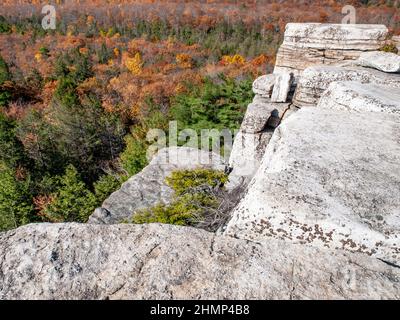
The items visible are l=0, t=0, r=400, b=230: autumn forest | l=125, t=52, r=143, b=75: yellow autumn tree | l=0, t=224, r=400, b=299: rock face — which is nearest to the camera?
l=0, t=224, r=400, b=299: rock face

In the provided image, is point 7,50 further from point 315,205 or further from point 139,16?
point 315,205

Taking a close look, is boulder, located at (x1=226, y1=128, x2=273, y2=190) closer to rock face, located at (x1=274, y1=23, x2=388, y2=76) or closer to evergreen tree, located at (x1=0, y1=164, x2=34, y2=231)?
rock face, located at (x1=274, y1=23, x2=388, y2=76)

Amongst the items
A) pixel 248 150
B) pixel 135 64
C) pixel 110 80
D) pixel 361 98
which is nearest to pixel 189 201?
pixel 248 150

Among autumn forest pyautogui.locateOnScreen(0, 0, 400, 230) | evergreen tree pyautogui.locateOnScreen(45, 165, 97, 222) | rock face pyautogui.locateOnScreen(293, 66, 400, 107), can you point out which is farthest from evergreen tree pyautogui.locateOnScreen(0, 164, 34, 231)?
rock face pyautogui.locateOnScreen(293, 66, 400, 107)

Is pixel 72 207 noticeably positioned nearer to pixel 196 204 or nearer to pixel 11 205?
pixel 11 205

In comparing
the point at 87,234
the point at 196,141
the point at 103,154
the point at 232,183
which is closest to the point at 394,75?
the point at 232,183

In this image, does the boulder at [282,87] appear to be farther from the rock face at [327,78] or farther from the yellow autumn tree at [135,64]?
the yellow autumn tree at [135,64]

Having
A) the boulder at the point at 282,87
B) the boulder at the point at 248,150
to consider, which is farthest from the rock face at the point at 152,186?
the boulder at the point at 282,87
